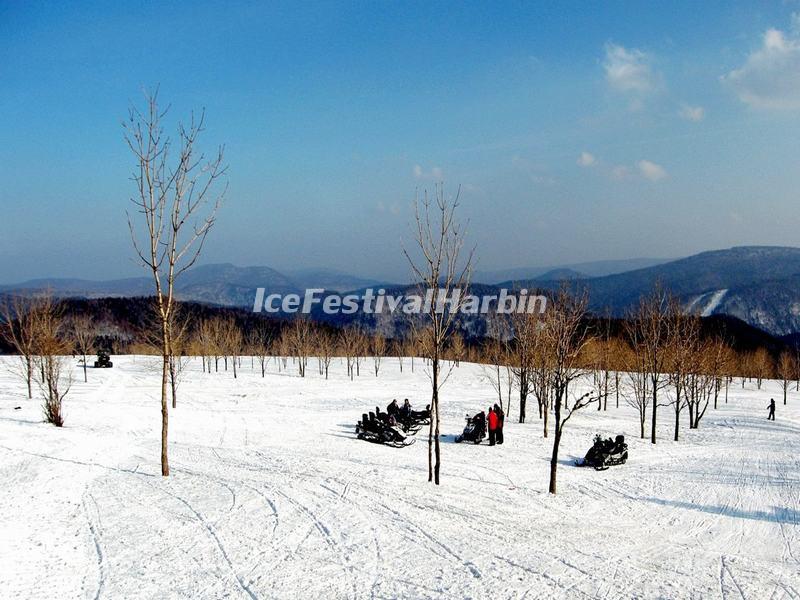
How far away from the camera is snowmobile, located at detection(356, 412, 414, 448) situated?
19.7 m

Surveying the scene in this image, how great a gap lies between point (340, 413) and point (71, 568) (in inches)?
863

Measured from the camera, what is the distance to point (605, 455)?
17.1m

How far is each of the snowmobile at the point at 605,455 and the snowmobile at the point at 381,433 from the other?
256 inches

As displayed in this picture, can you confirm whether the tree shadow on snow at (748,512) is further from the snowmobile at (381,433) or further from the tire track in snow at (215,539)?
the tire track in snow at (215,539)

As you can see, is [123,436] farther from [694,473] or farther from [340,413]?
[694,473]

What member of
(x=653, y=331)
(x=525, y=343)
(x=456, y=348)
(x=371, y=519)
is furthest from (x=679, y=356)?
(x=456, y=348)

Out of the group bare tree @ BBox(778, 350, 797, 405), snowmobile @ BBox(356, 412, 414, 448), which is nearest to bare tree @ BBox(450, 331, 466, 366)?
snowmobile @ BBox(356, 412, 414, 448)

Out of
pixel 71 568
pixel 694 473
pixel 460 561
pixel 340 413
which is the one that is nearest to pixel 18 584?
pixel 71 568

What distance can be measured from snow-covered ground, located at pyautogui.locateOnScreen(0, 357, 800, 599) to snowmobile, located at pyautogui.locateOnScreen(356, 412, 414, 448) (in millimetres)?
682

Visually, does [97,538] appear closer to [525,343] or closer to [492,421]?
[492,421]

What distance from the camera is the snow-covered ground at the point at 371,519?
7133mm

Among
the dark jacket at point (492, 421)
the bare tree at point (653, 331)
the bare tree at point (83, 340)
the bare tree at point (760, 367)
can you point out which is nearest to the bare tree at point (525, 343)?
the bare tree at point (653, 331)

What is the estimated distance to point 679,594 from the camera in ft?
22.8

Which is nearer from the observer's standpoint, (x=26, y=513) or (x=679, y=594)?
(x=679, y=594)
